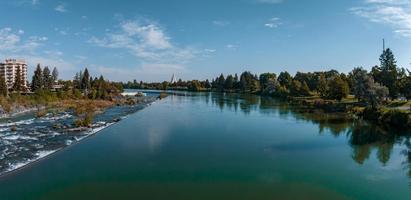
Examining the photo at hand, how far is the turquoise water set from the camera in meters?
14.4

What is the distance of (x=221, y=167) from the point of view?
710 inches

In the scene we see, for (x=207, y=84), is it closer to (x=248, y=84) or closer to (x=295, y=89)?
(x=248, y=84)

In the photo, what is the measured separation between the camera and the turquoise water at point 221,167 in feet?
47.1

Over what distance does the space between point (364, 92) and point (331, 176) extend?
26459mm

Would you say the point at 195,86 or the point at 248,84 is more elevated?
the point at 248,84

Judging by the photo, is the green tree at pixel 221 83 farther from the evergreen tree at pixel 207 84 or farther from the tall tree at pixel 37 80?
the tall tree at pixel 37 80

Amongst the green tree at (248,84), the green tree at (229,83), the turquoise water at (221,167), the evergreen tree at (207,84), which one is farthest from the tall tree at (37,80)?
the evergreen tree at (207,84)

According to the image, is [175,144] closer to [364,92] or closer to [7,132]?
[7,132]

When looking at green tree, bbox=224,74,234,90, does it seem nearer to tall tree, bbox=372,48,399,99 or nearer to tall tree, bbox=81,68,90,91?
tall tree, bbox=81,68,90,91

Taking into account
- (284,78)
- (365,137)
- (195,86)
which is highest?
(284,78)

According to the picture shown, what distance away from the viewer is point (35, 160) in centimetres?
1878

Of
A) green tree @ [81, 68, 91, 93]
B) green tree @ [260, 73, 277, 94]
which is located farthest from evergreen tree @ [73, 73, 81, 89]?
Answer: green tree @ [260, 73, 277, 94]

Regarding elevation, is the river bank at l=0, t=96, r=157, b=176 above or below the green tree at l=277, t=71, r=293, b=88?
below

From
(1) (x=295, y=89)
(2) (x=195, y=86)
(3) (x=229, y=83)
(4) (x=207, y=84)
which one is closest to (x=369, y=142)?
(1) (x=295, y=89)
